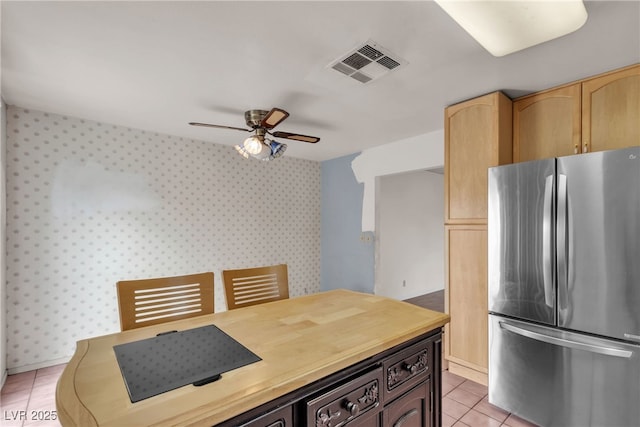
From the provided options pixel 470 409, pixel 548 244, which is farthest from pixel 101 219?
pixel 548 244

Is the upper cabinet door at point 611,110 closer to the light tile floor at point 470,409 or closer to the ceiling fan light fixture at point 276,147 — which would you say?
the light tile floor at point 470,409

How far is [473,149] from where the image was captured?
8.19ft

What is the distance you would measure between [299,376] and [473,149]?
91.4 inches

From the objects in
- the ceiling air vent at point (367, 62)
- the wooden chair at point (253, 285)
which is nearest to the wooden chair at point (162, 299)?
the wooden chair at point (253, 285)

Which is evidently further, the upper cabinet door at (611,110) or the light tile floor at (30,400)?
the light tile floor at (30,400)

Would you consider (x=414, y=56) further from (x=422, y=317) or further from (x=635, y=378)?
(x=635, y=378)

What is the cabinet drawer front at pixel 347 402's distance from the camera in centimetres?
100

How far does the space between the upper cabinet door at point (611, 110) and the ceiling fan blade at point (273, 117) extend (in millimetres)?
2143

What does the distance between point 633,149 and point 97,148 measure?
4.22 metres

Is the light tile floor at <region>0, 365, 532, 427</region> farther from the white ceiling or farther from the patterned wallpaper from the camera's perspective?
the white ceiling

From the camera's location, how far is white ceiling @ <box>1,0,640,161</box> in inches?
57.8

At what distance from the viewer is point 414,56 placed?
1848 millimetres

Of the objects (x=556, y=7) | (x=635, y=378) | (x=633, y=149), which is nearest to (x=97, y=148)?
(x=556, y=7)

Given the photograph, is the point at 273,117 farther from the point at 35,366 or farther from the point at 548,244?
the point at 35,366
